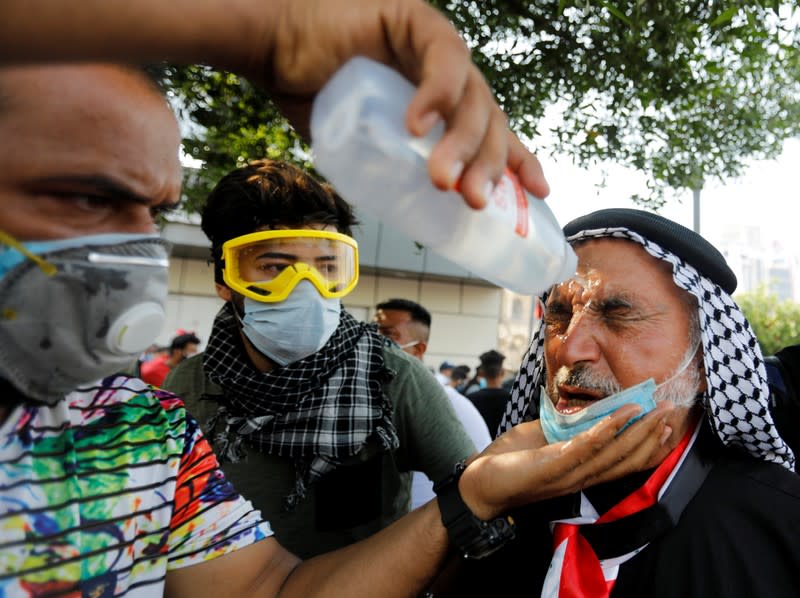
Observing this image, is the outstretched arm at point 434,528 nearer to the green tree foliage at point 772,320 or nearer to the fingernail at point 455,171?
the fingernail at point 455,171

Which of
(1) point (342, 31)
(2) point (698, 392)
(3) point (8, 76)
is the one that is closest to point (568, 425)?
(2) point (698, 392)

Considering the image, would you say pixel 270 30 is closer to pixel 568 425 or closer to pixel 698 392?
pixel 568 425

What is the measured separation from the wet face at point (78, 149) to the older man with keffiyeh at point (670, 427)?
56.2 inches

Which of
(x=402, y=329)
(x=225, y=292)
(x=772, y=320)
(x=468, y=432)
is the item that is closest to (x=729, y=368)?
(x=468, y=432)

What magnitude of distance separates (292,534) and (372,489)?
361mm

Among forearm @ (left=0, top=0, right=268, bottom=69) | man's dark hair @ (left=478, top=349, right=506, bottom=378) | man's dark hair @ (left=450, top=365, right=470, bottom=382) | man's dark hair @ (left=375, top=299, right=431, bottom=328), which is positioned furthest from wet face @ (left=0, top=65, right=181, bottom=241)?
man's dark hair @ (left=450, top=365, right=470, bottom=382)

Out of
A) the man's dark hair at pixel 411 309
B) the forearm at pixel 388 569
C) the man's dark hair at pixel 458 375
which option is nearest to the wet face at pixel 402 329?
the man's dark hair at pixel 411 309

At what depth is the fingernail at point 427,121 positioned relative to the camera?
2.74 ft

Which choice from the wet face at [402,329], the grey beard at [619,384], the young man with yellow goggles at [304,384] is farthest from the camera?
the wet face at [402,329]

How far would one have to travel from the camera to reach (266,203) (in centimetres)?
271

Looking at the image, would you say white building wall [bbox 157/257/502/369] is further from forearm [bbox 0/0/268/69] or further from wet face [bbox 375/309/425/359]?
forearm [bbox 0/0/268/69]

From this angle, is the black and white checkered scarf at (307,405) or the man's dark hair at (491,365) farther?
the man's dark hair at (491,365)

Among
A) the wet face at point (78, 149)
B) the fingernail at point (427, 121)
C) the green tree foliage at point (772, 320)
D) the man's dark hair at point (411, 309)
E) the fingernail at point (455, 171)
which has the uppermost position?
the fingernail at point (427, 121)

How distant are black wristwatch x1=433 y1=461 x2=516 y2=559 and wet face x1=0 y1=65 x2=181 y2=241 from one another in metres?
1.09
